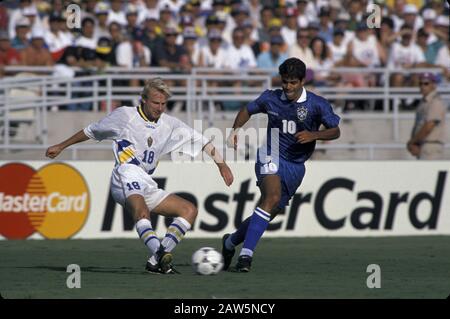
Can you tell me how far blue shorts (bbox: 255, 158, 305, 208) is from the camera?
11.7 meters

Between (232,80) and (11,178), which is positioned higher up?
(232,80)

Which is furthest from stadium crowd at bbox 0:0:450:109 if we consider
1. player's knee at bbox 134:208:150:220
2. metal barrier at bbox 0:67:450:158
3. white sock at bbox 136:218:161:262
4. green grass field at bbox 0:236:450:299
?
white sock at bbox 136:218:161:262

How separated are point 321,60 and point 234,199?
4.86 m

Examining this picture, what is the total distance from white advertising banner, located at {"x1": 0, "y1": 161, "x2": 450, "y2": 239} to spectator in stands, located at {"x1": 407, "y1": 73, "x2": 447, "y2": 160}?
482 mm

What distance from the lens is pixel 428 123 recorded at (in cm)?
1803

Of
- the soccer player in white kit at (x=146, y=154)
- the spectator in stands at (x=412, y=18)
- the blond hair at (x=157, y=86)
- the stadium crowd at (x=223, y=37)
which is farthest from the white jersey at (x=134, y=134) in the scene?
the spectator in stands at (x=412, y=18)

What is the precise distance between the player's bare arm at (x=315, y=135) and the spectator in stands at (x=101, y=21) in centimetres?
978

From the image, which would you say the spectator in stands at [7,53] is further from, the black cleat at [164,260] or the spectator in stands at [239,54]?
the black cleat at [164,260]

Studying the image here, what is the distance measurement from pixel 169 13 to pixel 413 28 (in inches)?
205

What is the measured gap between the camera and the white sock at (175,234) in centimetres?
1107

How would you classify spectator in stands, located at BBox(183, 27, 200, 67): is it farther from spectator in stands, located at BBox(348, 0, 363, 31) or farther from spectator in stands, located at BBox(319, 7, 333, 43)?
spectator in stands, located at BBox(348, 0, 363, 31)

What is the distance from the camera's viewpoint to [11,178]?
16594 millimetres
